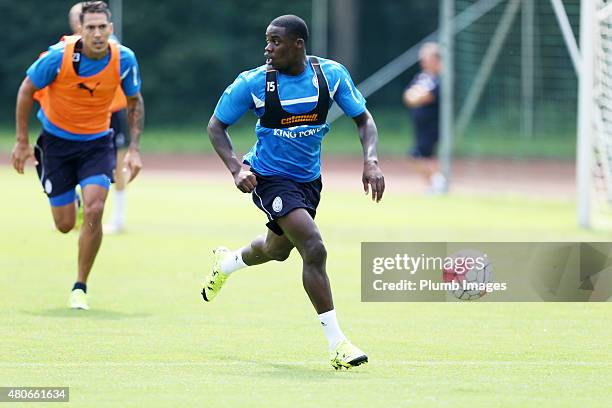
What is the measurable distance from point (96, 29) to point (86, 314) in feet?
7.46

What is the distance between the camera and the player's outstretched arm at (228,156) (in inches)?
327

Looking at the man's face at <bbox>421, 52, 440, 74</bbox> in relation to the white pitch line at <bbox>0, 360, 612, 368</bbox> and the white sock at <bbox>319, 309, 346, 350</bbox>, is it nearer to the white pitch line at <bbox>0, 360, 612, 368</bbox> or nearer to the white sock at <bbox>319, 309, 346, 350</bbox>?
the white pitch line at <bbox>0, 360, 612, 368</bbox>

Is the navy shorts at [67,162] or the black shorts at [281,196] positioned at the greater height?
the navy shorts at [67,162]

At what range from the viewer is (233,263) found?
10.1 m

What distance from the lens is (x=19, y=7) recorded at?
111 ft

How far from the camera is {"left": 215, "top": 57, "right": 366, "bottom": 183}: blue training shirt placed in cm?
869

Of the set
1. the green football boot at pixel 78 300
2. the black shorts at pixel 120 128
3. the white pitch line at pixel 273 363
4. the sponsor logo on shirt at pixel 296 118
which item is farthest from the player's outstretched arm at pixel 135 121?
the black shorts at pixel 120 128

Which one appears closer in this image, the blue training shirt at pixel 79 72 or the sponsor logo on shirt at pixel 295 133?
the sponsor logo on shirt at pixel 295 133

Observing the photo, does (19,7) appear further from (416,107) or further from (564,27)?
(564,27)

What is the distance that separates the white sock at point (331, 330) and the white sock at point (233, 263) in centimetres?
177

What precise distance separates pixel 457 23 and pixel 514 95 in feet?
7.39

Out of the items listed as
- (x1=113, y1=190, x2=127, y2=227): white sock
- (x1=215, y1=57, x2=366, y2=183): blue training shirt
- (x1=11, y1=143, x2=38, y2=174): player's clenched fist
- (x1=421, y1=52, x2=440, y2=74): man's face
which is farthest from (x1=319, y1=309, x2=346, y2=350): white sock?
(x1=421, y1=52, x2=440, y2=74): man's face

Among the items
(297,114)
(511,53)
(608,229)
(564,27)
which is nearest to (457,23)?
(511,53)

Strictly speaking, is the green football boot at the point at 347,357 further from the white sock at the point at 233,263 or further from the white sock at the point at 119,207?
the white sock at the point at 119,207
